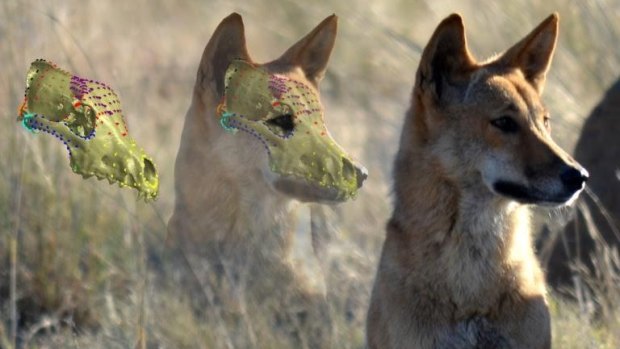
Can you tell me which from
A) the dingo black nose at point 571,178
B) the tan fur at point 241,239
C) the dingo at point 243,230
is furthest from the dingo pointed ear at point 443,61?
the tan fur at point 241,239

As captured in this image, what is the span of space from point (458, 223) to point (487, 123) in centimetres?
40

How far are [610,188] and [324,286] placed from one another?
1.79 m

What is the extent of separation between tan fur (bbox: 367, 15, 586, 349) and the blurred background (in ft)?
2.74

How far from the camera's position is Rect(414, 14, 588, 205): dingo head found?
16.0 ft

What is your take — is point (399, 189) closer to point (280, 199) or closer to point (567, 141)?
point (280, 199)

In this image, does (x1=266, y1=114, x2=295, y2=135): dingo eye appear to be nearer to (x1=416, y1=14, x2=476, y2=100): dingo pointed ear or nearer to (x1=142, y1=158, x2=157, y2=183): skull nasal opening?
(x1=142, y1=158, x2=157, y2=183): skull nasal opening

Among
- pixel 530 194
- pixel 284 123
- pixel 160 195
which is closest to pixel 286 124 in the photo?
pixel 284 123

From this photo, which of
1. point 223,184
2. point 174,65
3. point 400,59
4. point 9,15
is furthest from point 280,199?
point 174,65

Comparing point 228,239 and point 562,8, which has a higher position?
point 562,8

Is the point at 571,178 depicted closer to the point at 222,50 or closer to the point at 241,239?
the point at 222,50

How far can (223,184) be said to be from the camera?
611cm

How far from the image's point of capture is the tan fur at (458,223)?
16.7ft

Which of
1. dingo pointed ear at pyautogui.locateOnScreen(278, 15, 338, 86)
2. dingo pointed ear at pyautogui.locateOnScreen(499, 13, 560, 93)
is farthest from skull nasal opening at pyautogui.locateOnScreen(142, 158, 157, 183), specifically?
dingo pointed ear at pyautogui.locateOnScreen(499, 13, 560, 93)

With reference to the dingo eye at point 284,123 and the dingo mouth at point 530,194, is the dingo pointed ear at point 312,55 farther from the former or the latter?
the dingo eye at point 284,123
